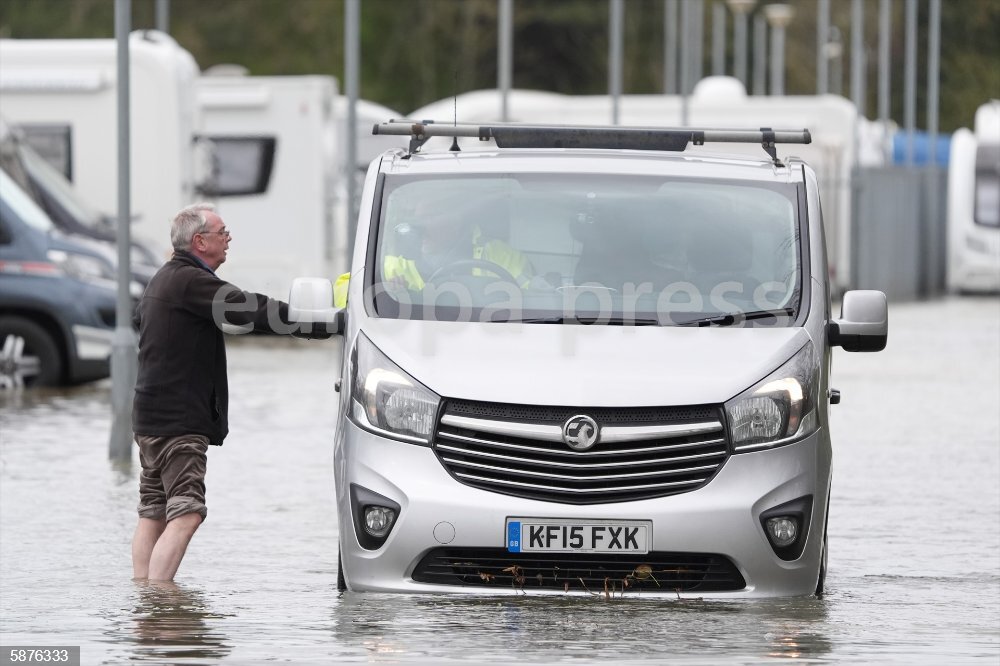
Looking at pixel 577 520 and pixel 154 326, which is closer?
pixel 577 520

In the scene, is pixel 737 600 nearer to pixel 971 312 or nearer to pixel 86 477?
pixel 86 477

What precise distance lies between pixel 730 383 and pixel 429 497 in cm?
116

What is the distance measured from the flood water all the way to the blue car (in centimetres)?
175

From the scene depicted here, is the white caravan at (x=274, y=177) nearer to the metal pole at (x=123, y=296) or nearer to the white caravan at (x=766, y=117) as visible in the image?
the white caravan at (x=766, y=117)

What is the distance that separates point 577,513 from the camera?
26.9 ft

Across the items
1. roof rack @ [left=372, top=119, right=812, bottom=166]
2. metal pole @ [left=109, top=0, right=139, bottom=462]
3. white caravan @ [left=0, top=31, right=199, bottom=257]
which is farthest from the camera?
white caravan @ [left=0, top=31, right=199, bottom=257]

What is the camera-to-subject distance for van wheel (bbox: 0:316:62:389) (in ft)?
65.0

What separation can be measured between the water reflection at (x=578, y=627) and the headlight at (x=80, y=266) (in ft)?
36.9

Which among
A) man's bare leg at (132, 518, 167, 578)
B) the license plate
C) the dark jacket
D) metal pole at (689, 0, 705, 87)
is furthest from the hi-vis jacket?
metal pole at (689, 0, 705, 87)

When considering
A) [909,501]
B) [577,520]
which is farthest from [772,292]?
[909,501]

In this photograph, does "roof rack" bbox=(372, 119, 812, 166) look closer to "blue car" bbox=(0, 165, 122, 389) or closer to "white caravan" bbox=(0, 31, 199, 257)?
"blue car" bbox=(0, 165, 122, 389)

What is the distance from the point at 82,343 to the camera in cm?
1977

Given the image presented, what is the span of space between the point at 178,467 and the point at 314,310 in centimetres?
87

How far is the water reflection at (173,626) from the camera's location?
310 inches
